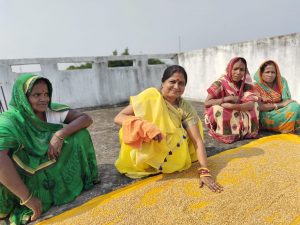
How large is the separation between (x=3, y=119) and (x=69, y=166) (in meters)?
0.78

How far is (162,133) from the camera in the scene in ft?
8.04

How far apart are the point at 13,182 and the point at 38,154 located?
364 mm

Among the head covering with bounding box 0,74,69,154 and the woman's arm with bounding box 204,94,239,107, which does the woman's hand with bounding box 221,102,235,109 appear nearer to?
the woman's arm with bounding box 204,94,239,107

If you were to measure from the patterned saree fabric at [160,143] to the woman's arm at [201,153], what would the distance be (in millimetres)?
71

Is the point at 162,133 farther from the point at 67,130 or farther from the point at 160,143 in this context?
the point at 67,130

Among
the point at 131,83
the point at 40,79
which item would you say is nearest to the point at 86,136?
the point at 40,79

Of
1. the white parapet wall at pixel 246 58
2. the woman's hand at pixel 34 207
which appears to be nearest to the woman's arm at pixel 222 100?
the white parapet wall at pixel 246 58

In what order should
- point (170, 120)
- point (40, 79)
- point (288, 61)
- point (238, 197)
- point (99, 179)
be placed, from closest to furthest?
point (238, 197) → point (40, 79) → point (170, 120) → point (99, 179) → point (288, 61)

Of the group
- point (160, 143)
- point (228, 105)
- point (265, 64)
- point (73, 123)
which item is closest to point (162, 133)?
point (160, 143)

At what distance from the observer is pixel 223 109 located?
3.97m

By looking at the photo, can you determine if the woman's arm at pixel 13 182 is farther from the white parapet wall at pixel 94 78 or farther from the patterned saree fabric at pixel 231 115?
the white parapet wall at pixel 94 78

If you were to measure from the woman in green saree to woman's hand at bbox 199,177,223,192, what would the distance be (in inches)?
48.6

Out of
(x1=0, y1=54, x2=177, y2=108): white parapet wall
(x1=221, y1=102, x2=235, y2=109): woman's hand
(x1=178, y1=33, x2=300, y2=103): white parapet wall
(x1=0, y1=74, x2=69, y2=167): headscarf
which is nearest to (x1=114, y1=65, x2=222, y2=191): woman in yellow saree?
(x1=0, y1=74, x2=69, y2=167): headscarf

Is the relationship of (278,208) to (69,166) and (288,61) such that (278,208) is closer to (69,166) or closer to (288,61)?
(69,166)
